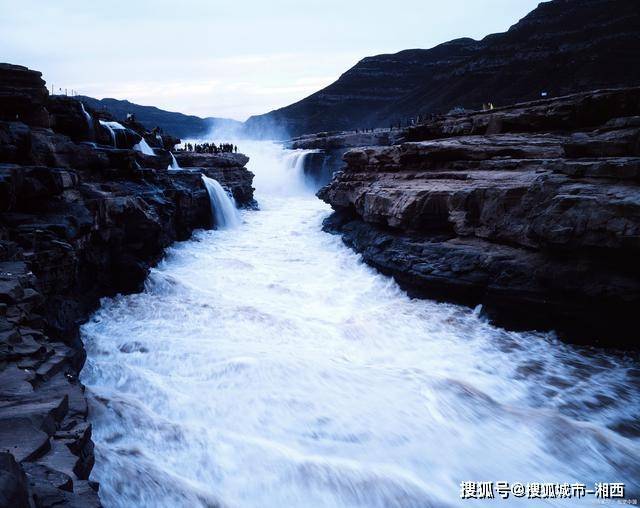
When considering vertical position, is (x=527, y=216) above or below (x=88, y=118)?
below

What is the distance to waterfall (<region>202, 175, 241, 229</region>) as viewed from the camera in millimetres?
17719

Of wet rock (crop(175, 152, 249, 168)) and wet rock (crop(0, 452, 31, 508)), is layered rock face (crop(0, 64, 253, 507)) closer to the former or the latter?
wet rock (crop(0, 452, 31, 508))

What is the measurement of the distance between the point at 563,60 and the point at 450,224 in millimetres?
59710

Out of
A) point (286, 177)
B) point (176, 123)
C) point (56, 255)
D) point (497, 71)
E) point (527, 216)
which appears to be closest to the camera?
point (56, 255)

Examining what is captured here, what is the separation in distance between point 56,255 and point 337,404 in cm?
432

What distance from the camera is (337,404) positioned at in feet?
16.7

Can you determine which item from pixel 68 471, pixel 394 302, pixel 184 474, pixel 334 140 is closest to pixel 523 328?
pixel 394 302

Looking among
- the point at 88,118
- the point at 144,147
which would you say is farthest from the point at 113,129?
the point at 144,147

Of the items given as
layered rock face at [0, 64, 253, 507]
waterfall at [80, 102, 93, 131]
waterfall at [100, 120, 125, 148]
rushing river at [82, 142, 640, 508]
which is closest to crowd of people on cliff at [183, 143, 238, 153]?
waterfall at [100, 120, 125, 148]

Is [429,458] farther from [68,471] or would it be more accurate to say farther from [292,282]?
[292,282]

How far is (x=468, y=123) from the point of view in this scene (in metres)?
12.0

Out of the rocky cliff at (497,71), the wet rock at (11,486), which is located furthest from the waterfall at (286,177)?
the rocky cliff at (497,71)

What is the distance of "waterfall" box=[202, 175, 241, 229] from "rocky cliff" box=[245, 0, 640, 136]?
4274 centimetres

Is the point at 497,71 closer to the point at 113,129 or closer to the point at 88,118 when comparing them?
the point at 113,129
